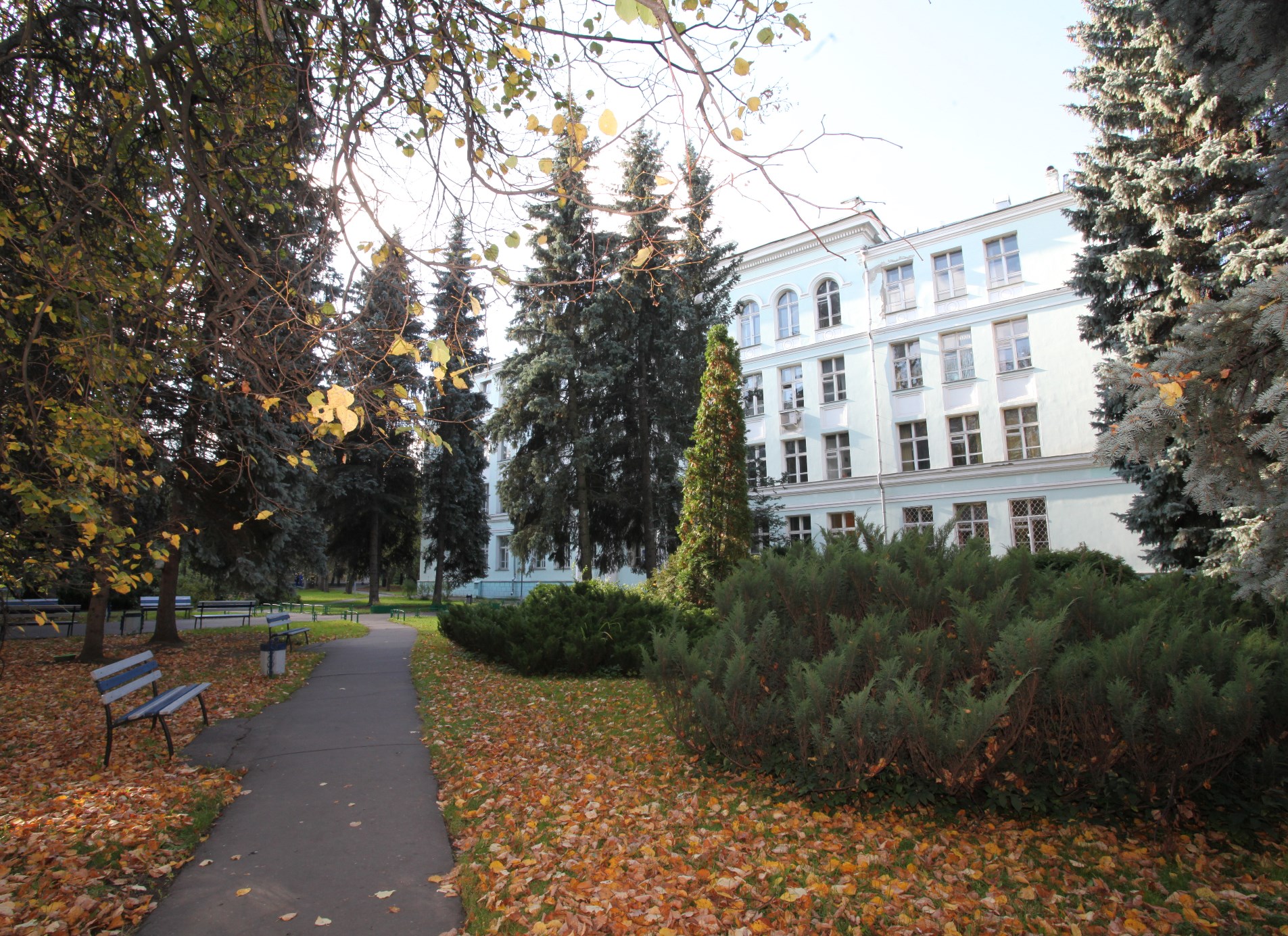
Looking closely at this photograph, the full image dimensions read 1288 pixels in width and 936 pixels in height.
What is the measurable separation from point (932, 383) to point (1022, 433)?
393 cm

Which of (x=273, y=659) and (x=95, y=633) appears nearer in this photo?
(x=273, y=659)

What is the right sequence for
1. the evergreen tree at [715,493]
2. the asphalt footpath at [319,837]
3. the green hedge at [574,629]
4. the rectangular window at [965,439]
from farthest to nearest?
the rectangular window at [965,439] → the evergreen tree at [715,493] → the green hedge at [574,629] → the asphalt footpath at [319,837]

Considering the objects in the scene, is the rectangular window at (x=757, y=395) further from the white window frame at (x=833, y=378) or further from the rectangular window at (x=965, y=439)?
the rectangular window at (x=965, y=439)

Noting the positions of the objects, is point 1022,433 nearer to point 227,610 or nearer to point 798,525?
point 798,525

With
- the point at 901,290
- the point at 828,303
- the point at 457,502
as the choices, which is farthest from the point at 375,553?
the point at 901,290

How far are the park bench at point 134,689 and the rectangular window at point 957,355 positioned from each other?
89.7ft

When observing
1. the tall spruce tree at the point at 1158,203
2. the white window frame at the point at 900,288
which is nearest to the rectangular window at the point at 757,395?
the white window frame at the point at 900,288

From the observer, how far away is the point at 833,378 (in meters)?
30.9

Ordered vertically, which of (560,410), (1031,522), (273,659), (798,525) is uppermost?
(560,410)

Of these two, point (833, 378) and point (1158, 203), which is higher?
point (833, 378)

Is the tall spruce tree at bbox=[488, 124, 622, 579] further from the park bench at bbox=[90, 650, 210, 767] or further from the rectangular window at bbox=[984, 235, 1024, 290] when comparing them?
the rectangular window at bbox=[984, 235, 1024, 290]

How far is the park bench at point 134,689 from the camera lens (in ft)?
20.3

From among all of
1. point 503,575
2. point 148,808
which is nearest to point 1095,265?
point 148,808

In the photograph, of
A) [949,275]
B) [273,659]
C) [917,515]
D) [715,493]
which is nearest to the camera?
[273,659]
